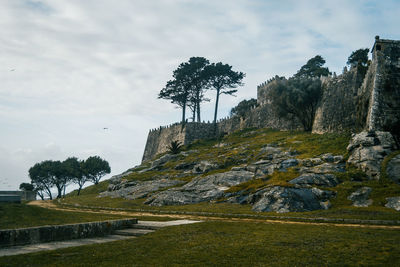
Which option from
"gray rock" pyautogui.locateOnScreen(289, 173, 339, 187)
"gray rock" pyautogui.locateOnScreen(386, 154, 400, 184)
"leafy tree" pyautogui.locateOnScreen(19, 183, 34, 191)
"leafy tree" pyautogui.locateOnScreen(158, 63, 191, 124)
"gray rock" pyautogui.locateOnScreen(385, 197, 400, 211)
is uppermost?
"leafy tree" pyautogui.locateOnScreen(158, 63, 191, 124)

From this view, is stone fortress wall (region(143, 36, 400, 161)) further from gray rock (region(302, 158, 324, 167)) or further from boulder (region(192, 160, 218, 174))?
boulder (region(192, 160, 218, 174))

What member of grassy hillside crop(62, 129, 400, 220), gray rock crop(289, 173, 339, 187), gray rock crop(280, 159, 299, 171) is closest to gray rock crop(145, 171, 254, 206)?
grassy hillside crop(62, 129, 400, 220)

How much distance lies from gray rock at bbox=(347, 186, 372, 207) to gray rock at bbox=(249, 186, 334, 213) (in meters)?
1.96

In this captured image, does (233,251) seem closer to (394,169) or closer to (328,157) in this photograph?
(394,169)

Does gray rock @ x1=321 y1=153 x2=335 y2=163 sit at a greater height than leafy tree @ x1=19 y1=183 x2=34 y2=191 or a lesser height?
greater

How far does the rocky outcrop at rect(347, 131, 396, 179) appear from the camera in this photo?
111 feet

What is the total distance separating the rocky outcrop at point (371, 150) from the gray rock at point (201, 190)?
13.0 metres

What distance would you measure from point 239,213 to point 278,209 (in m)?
3.47

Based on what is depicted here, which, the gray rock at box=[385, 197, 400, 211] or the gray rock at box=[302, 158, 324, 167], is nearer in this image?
the gray rock at box=[385, 197, 400, 211]

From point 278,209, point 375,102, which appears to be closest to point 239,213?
point 278,209

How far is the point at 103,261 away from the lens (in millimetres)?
9820

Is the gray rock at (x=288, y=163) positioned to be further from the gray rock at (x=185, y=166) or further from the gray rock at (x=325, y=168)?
the gray rock at (x=185, y=166)

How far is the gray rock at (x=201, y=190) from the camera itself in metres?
39.6

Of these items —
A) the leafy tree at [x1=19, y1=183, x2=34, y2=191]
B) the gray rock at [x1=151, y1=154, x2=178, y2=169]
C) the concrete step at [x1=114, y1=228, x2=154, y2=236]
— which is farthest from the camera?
the leafy tree at [x1=19, y1=183, x2=34, y2=191]
